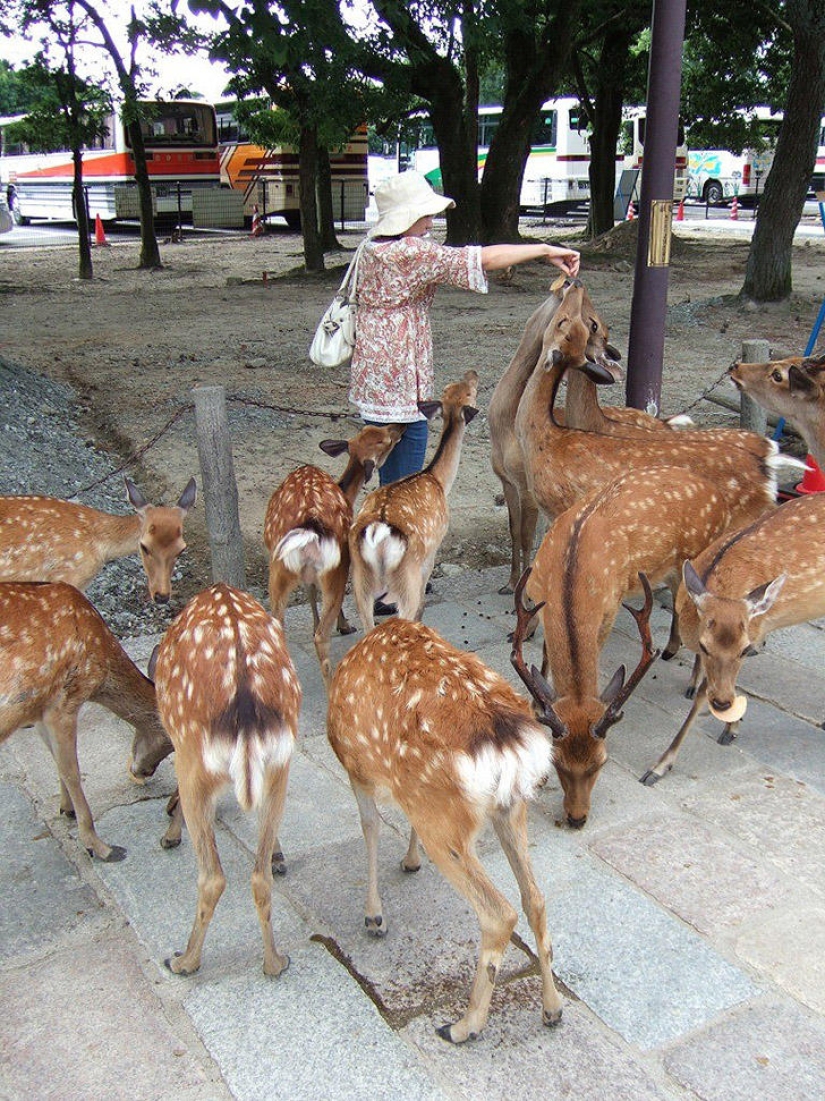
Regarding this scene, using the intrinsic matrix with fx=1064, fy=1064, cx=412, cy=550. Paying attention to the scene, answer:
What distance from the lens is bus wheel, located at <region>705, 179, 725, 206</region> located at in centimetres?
3213

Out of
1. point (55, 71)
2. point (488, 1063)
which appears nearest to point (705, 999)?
point (488, 1063)

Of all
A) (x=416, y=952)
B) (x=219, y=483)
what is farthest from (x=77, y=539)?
(x=416, y=952)

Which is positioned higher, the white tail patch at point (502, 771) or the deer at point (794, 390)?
the deer at point (794, 390)

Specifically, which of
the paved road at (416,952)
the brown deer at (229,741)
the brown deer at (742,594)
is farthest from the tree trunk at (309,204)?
the brown deer at (229,741)

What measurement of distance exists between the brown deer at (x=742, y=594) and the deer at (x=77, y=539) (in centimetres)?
212

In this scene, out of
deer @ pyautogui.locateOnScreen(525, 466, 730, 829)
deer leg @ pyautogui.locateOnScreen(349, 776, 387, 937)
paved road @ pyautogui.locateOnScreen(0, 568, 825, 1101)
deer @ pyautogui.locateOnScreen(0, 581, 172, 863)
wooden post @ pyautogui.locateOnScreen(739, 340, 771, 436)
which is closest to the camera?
paved road @ pyautogui.locateOnScreen(0, 568, 825, 1101)

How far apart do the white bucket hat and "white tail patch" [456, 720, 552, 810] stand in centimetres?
270

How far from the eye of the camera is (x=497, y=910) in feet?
8.36

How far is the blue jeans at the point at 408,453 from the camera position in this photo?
5.10 meters

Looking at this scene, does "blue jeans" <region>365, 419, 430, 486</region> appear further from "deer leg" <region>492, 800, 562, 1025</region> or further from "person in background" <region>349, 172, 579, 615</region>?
"deer leg" <region>492, 800, 562, 1025</region>

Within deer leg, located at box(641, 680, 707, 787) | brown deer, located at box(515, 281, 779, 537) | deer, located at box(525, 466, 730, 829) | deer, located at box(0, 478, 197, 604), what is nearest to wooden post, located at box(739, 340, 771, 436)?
brown deer, located at box(515, 281, 779, 537)

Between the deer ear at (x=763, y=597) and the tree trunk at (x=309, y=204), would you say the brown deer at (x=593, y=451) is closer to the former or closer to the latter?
the deer ear at (x=763, y=597)

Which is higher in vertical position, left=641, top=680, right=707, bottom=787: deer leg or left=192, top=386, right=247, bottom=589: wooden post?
left=192, top=386, right=247, bottom=589: wooden post

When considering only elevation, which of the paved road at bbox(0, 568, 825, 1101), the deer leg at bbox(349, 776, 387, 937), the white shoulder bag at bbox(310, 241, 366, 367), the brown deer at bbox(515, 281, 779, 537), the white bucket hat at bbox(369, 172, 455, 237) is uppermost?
the white bucket hat at bbox(369, 172, 455, 237)
